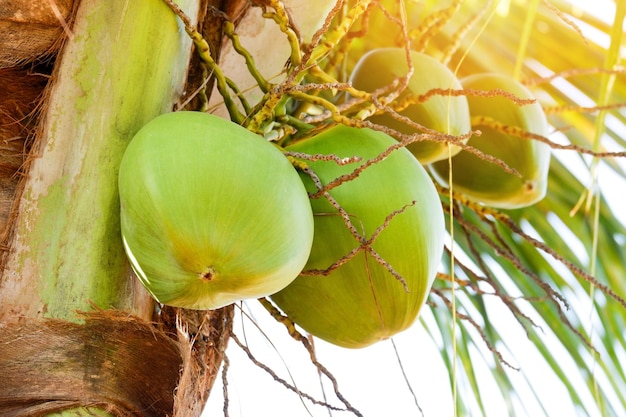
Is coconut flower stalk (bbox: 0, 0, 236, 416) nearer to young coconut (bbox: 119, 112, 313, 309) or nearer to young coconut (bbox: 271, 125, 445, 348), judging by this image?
young coconut (bbox: 119, 112, 313, 309)

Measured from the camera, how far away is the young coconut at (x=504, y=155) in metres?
1.41

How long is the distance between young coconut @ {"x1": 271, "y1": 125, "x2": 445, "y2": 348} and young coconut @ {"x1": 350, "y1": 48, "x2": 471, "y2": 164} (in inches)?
10.1

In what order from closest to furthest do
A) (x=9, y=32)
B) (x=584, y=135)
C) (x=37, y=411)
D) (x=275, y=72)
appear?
(x=37, y=411)
(x=9, y=32)
(x=275, y=72)
(x=584, y=135)

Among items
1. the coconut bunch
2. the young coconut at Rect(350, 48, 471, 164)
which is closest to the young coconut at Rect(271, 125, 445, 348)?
the coconut bunch

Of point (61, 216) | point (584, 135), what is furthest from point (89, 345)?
point (584, 135)

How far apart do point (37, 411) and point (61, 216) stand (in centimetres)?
22

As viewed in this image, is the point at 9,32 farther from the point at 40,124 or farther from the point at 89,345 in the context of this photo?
the point at 89,345

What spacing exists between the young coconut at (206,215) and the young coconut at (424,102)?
48 cm

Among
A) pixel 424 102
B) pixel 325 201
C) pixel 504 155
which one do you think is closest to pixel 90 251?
pixel 325 201

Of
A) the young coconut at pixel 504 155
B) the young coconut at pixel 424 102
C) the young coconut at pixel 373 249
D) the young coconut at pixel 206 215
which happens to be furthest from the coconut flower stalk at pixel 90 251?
the young coconut at pixel 504 155

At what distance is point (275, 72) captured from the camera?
1271 millimetres

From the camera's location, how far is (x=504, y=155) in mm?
1424

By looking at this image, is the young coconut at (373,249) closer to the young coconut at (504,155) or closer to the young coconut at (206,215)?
the young coconut at (206,215)

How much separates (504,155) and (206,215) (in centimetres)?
74
